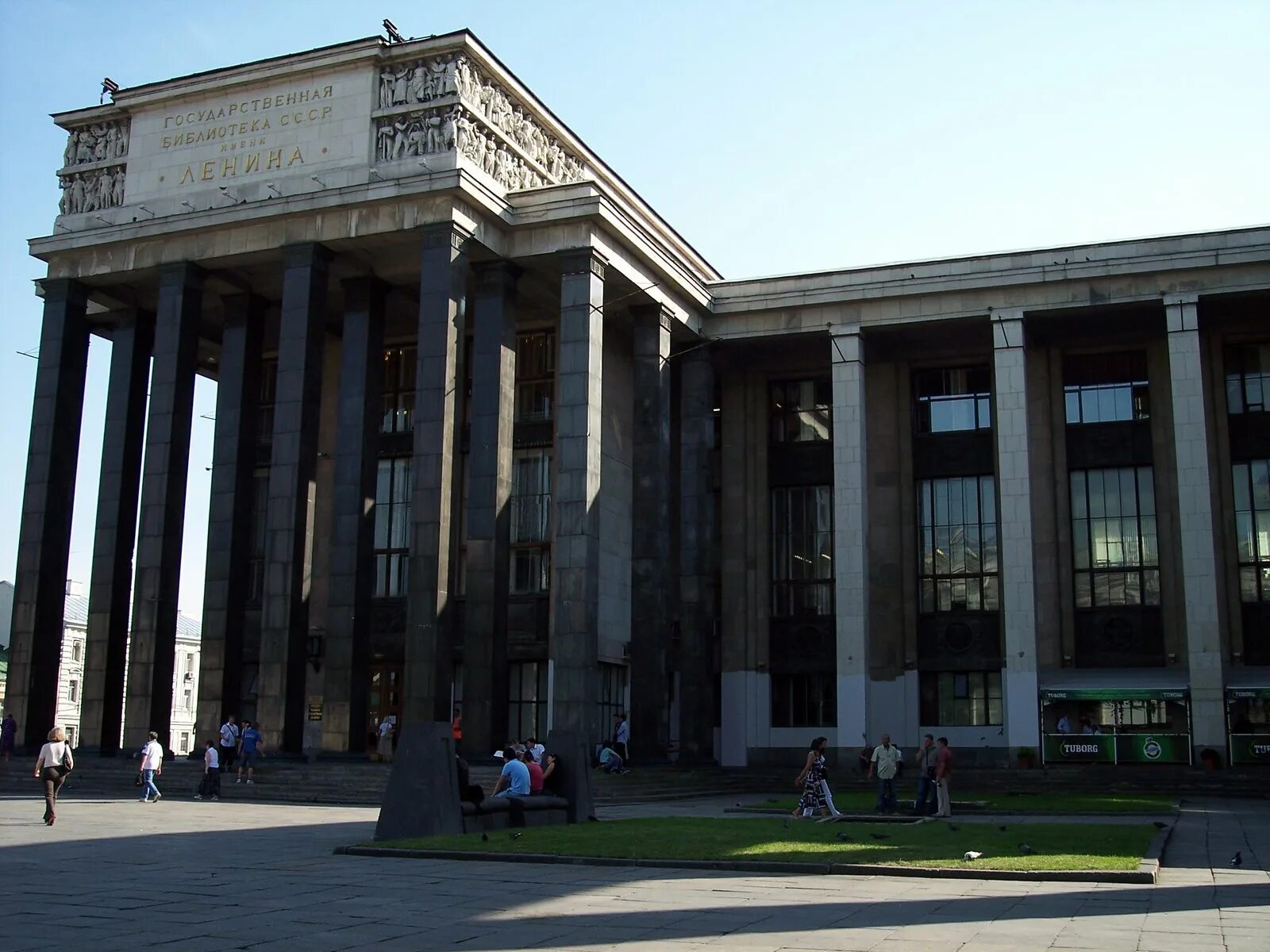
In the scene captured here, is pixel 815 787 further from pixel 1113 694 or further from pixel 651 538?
pixel 1113 694

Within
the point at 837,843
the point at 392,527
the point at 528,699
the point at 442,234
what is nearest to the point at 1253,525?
the point at 528,699

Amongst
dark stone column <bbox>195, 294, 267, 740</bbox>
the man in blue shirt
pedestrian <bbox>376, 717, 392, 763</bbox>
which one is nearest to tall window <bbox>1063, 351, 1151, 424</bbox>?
pedestrian <bbox>376, 717, 392, 763</bbox>

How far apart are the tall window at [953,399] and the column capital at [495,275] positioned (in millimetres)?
16288

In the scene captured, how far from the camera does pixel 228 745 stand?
35.7 m

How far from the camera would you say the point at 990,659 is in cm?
Answer: 4622

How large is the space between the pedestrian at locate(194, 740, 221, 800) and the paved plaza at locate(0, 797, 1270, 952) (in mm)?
13126

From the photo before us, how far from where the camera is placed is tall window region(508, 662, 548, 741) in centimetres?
4494

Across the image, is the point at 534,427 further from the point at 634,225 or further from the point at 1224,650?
the point at 1224,650

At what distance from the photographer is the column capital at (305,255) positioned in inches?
1615

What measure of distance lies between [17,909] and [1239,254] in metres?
40.3

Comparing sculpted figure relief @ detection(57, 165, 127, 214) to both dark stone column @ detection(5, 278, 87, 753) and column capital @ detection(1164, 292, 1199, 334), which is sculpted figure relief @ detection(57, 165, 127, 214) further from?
column capital @ detection(1164, 292, 1199, 334)

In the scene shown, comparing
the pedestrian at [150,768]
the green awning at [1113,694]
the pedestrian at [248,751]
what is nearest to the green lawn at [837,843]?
the pedestrian at [150,768]

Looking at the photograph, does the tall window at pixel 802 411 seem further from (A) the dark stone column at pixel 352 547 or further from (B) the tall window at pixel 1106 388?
(A) the dark stone column at pixel 352 547

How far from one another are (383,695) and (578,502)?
12473 millimetres
